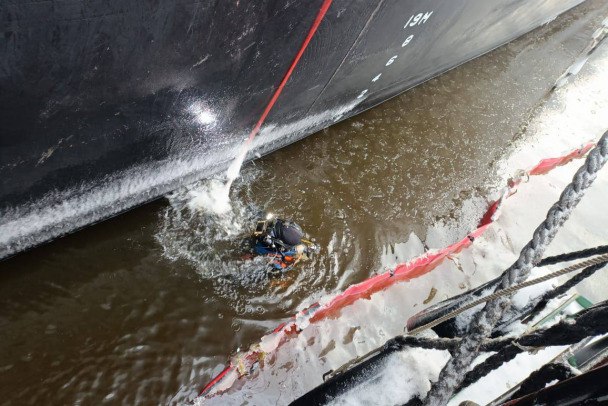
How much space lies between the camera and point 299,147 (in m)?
7.25

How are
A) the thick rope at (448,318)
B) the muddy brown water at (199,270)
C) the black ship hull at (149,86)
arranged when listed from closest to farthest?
the thick rope at (448,318) < the black ship hull at (149,86) < the muddy brown water at (199,270)

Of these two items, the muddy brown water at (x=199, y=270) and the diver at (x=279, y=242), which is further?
the diver at (x=279, y=242)

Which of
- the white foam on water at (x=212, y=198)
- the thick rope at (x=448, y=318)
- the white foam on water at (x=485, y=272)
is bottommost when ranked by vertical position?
the thick rope at (x=448, y=318)

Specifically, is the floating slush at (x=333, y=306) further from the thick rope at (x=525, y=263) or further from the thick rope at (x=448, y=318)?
the thick rope at (x=525, y=263)

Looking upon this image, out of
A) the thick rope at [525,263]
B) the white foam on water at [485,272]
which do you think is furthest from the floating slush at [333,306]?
the thick rope at [525,263]

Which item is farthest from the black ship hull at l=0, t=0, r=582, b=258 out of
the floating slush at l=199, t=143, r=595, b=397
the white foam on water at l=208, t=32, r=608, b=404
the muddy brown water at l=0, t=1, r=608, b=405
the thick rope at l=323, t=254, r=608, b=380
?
the thick rope at l=323, t=254, r=608, b=380

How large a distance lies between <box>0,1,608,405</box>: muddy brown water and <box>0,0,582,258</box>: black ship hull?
445 mm

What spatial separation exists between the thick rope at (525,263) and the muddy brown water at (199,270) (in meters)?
3.28

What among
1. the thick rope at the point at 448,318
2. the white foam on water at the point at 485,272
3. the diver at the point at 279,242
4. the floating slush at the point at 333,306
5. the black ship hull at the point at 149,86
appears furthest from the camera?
the diver at the point at 279,242

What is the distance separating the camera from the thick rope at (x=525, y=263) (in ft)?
6.09

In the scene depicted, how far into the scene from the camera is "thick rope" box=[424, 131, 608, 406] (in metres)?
1.86

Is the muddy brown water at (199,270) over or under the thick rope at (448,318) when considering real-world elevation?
over

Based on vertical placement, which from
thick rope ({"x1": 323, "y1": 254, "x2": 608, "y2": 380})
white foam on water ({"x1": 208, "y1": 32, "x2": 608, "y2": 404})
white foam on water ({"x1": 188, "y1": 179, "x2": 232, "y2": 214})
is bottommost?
thick rope ({"x1": 323, "y1": 254, "x2": 608, "y2": 380})

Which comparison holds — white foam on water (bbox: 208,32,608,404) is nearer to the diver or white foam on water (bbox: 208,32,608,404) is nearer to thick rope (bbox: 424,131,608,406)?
thick rope (bbox: 424,131,608,406)
